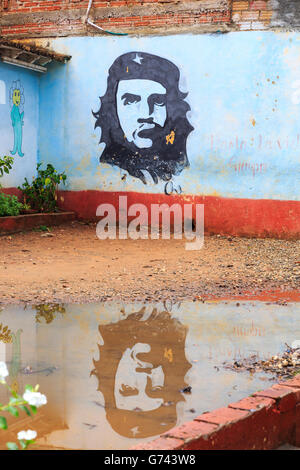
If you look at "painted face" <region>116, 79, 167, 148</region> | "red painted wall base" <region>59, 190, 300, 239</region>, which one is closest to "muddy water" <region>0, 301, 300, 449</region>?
"red painted wall base" <region>59, 190, 300, 239</region>

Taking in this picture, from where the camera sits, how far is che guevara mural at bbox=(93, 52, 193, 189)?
35.4 ft

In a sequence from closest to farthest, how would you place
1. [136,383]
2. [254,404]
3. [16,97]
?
[254,404], [136,383], [16,97]

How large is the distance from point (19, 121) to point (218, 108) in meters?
3.71

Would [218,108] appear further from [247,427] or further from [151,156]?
[247,427]

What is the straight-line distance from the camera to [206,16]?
34.4 feet

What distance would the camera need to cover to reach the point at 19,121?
36.8 feet

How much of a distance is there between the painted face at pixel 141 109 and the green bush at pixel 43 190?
5.15ft

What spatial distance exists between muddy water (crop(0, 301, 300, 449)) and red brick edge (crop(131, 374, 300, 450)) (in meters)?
0.43

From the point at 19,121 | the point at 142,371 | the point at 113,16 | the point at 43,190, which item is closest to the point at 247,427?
the point at 142,371

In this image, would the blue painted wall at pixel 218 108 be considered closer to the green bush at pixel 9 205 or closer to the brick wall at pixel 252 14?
the brick wall at pixel 252 14

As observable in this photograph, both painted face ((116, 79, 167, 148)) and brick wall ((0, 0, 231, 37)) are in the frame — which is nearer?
brick wall ((0, 0, 231, 37))

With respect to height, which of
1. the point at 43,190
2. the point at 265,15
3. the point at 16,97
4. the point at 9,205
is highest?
the point at 265,15

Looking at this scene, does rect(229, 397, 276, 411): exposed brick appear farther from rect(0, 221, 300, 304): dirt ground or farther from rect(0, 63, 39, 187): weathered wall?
rect(0, 63, 39, 187): weathered wall
